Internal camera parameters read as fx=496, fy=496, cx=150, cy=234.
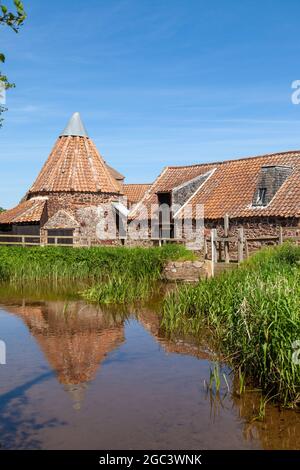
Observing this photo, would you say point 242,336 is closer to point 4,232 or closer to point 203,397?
point 203,397

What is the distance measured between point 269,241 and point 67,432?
19014 millimetres

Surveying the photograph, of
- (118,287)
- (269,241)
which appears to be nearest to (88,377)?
(118,287)

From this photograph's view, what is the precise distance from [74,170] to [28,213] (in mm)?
3843

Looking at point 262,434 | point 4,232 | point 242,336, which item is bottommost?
point 262,434

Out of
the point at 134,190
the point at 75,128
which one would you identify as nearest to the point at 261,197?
the point at 75,128

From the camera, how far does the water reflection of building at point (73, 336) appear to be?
8250mm

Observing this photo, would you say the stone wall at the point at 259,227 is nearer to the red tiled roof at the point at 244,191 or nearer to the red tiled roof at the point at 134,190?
the red tiled roof at the point at 244,191

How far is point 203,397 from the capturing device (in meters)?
7.13

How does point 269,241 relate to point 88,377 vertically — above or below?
above

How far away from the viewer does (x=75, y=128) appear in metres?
32.3

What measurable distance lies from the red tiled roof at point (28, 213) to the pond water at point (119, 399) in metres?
17.7

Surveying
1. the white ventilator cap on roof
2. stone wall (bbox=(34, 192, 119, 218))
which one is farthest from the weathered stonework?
the white ventilator cap on roof

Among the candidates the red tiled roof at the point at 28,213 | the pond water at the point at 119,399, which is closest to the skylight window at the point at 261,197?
the red tiled roof at the point at 28,213

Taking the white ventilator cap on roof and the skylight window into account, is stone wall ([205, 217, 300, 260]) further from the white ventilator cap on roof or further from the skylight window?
the white ventilator cap on roof
